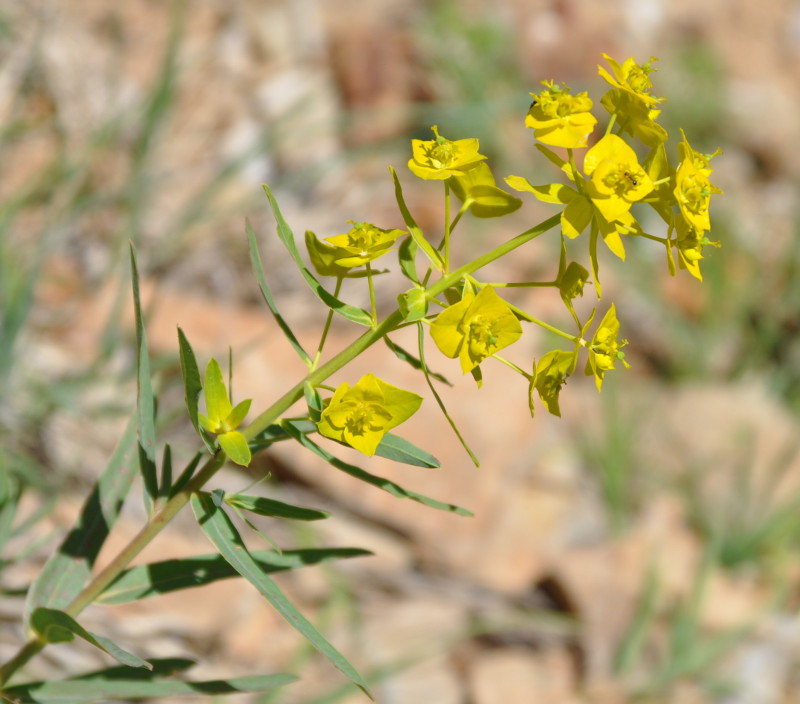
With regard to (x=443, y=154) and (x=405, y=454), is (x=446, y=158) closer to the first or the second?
(x=443, y=154)

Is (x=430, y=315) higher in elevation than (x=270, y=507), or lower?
higher

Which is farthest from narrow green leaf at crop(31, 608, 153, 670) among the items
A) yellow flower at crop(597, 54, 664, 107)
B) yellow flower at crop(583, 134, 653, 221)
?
yellow flower at crop(597, 54, 664, 107)

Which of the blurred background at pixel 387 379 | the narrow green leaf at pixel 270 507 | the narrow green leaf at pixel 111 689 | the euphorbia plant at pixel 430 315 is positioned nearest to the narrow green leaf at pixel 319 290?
the euphorbia plant at pixel 430 315

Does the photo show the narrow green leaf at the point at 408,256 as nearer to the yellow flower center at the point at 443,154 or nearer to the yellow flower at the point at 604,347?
the yellow flower center at the point at 443,154

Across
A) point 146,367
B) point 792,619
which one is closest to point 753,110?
point 792,619

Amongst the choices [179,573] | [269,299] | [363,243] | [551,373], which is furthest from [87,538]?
[551,373]

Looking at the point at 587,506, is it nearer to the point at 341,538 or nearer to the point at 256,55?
the point at 341,538
